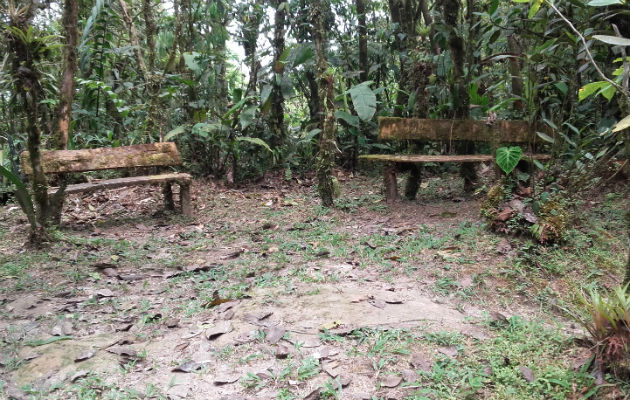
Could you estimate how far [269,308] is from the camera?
9.53 feet

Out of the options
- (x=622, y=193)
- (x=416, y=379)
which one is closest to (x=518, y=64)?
(x=622, y=193)

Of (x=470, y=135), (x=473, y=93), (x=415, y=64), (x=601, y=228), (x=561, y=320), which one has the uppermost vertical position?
(x=415, y=64)

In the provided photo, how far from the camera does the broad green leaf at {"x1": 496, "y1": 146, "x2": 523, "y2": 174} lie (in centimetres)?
421

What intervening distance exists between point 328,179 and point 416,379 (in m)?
3.72

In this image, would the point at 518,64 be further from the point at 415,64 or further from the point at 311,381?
the point at 311,381

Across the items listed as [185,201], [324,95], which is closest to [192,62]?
[185,201]

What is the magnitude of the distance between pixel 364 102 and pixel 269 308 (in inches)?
155

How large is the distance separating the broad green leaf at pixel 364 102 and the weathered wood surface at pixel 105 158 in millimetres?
2392

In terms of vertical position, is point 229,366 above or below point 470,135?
below

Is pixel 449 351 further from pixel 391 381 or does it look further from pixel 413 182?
pixel 413 182

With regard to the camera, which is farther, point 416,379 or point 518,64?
point 518,64

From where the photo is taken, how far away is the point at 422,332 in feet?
8.22

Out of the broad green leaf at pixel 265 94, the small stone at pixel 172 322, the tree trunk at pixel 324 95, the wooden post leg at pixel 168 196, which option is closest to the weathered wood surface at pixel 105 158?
the wooden post leg at pixel 168 196

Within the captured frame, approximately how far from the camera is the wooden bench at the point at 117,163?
195 inches
